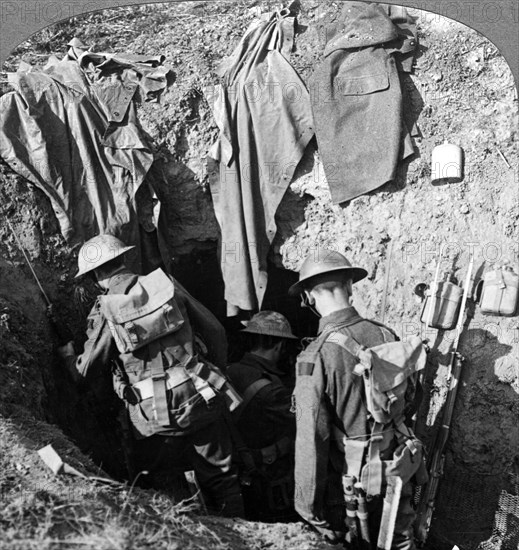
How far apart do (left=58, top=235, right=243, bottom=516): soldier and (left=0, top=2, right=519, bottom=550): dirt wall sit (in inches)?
26.9

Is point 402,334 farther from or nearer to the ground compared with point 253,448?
farther from the ground

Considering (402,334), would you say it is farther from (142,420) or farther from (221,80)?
(221,80)

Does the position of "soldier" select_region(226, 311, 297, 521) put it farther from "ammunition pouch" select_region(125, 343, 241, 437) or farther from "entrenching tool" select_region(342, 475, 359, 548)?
"entrenching tool" select_region(342, 475, 359, 548)

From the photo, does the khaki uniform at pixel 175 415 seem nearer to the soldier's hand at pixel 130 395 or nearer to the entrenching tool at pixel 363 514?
the soldier's hand at pixel 130 395

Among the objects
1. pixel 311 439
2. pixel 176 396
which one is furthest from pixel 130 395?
pixel 311 439

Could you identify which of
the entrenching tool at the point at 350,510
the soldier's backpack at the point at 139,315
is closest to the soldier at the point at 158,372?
the soldier's backpack at the point at 139,315

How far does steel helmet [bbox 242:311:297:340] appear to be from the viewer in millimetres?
7496

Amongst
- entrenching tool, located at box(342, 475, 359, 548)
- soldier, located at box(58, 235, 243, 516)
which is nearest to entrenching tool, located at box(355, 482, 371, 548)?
entrenching tool, located at box(342, 475, 359, 548)

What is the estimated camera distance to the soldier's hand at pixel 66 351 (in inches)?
263

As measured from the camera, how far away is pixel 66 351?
671cm

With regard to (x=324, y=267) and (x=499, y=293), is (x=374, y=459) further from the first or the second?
(x=499, y=293)

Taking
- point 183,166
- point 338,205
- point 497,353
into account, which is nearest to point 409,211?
point 338,205

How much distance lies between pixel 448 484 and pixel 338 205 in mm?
2580

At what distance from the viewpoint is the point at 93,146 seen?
758cm
